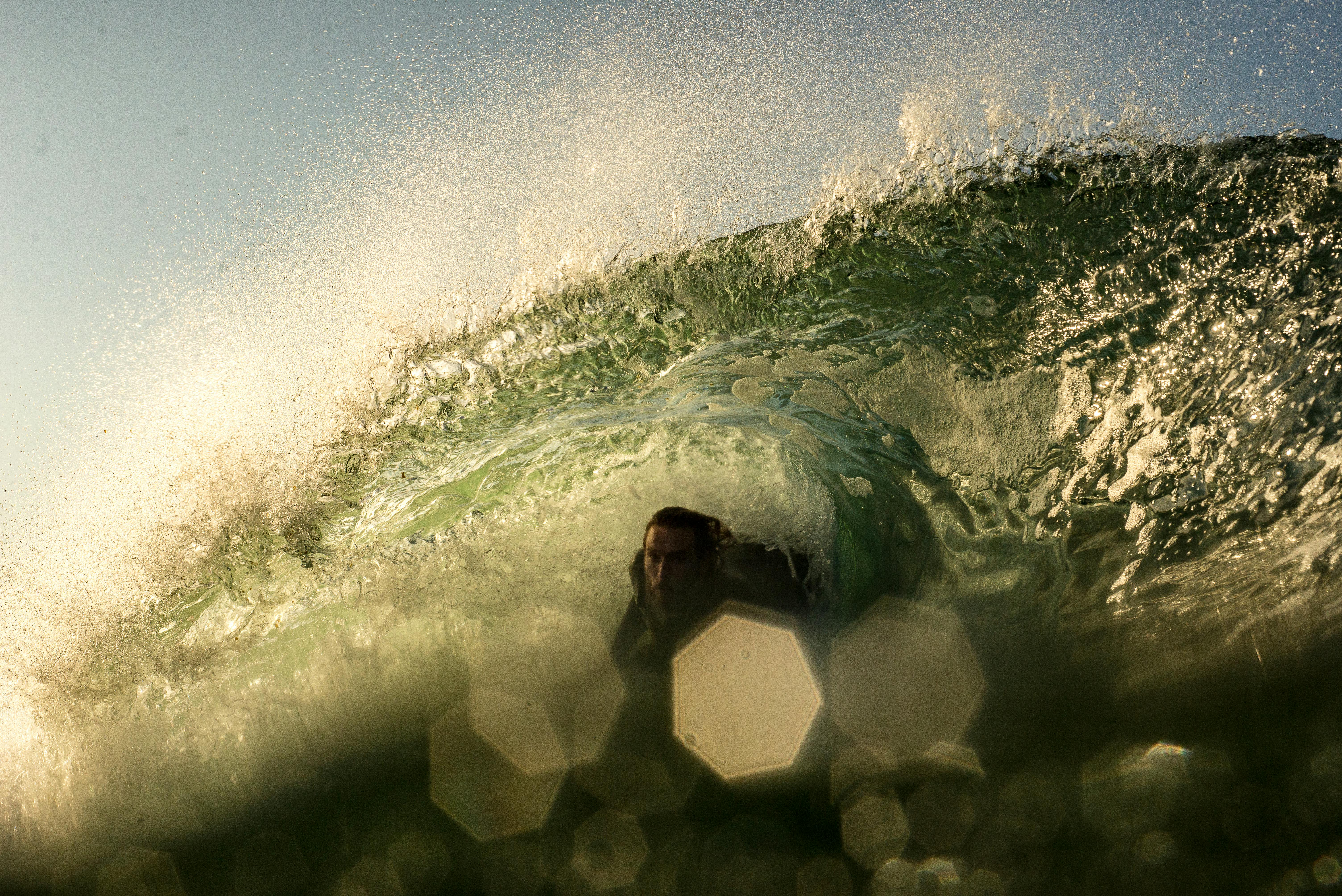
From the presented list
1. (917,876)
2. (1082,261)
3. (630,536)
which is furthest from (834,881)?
(1082,261)

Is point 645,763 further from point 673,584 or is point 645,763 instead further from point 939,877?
point 939,877

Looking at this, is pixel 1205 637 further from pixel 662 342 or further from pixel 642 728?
pixel 662 342

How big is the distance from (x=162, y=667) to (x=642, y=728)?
238 centimetres

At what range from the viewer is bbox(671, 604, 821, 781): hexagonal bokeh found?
3.05 meters

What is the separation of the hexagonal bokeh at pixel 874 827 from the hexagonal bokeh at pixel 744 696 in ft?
1.10

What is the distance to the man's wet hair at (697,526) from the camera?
283cm

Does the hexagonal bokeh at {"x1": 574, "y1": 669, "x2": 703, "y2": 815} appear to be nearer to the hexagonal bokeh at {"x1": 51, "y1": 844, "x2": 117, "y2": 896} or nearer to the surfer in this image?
the surfer

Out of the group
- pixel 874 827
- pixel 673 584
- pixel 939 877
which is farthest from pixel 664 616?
pixel 939 877

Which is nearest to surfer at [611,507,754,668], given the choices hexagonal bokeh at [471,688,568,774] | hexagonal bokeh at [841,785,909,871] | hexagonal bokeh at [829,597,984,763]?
hexagonal bokeh at [471,688,568,774]

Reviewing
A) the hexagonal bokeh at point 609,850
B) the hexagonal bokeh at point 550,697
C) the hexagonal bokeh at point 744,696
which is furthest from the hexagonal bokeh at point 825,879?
the hexagonal bokeh at point 550,697

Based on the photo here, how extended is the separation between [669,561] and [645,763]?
1.05 metres

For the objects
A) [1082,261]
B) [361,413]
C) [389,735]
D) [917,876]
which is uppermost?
[361,413]

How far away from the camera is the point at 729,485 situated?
3518 mm

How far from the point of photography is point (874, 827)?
300 cm
